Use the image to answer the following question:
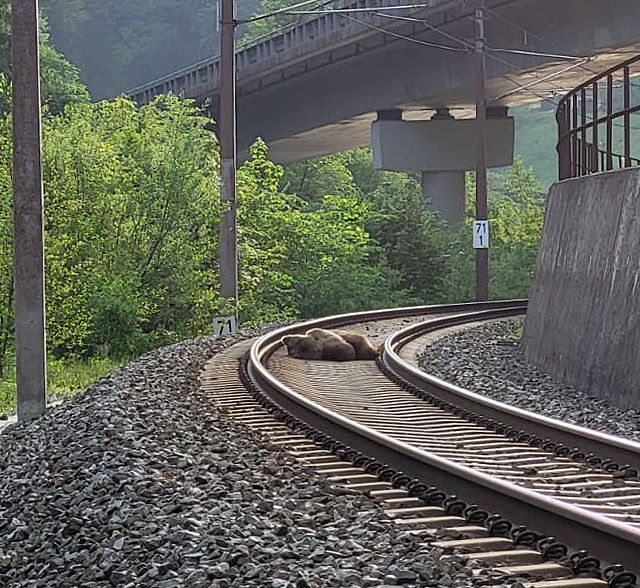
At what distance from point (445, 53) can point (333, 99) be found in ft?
18.3

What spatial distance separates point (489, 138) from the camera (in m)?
Answer: 42.2

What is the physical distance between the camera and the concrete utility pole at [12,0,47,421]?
13812 millimetres

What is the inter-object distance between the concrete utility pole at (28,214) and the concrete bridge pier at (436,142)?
2835 centimetres

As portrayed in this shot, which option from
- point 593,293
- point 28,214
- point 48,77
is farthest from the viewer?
point 48,77

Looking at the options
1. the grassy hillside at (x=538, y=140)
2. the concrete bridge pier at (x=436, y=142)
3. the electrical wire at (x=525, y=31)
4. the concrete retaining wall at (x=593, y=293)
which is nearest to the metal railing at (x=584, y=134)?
the concrete retaining wall at (x=593, y=293)

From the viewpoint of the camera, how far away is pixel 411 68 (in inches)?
1585

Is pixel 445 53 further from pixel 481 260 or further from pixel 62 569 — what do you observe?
pixel 62 569

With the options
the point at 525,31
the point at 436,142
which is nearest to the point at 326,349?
the point at 525,31

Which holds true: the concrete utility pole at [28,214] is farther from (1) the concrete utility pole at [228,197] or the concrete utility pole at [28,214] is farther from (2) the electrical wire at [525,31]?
(2) the electrical wire at [525,31]

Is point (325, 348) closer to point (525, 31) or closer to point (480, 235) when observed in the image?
point (480, 235)

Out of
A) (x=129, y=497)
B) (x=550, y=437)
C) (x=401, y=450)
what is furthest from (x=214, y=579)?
(x=550, y=437)

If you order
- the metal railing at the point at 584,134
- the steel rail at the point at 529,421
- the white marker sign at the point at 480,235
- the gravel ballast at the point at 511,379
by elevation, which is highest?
the metal railing at the point at 584,134

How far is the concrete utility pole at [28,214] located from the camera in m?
13.8

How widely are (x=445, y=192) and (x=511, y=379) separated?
2982 centimetres
